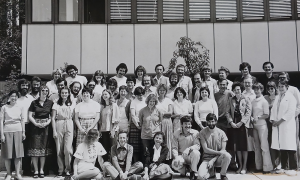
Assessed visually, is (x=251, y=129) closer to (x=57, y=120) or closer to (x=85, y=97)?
(x=85, y=97)

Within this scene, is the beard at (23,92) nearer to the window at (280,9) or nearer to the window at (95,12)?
the window at (95,12)

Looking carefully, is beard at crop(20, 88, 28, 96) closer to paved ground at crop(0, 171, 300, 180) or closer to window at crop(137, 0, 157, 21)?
paved ground at crop(0, 171, 300, 180)

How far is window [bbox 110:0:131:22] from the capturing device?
45.0 ft

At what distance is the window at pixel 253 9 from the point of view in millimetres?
13452

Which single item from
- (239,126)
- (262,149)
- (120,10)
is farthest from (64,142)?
(120,10)

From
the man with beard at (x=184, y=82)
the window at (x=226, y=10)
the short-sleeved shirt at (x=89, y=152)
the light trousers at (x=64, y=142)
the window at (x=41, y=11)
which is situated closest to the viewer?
the short-sleeved shirt at (x=89, y=152)

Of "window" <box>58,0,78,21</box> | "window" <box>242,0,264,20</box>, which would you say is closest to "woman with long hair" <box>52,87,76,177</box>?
"window" <box>58,0,78,21</box>

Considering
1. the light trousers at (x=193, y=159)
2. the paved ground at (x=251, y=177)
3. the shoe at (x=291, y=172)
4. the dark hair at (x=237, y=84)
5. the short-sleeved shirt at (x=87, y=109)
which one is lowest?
the paved ground at (x=251, y=177)

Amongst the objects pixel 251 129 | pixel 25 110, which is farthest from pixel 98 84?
pixel 251 129

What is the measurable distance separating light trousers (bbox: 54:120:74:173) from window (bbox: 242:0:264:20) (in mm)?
9124

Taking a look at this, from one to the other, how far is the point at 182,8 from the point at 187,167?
8152 mm

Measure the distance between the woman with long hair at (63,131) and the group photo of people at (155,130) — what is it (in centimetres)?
2

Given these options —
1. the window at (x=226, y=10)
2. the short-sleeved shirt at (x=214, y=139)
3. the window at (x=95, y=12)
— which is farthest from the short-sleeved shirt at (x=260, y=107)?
the window at (x=95, y=12)

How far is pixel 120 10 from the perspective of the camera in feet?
45.0
